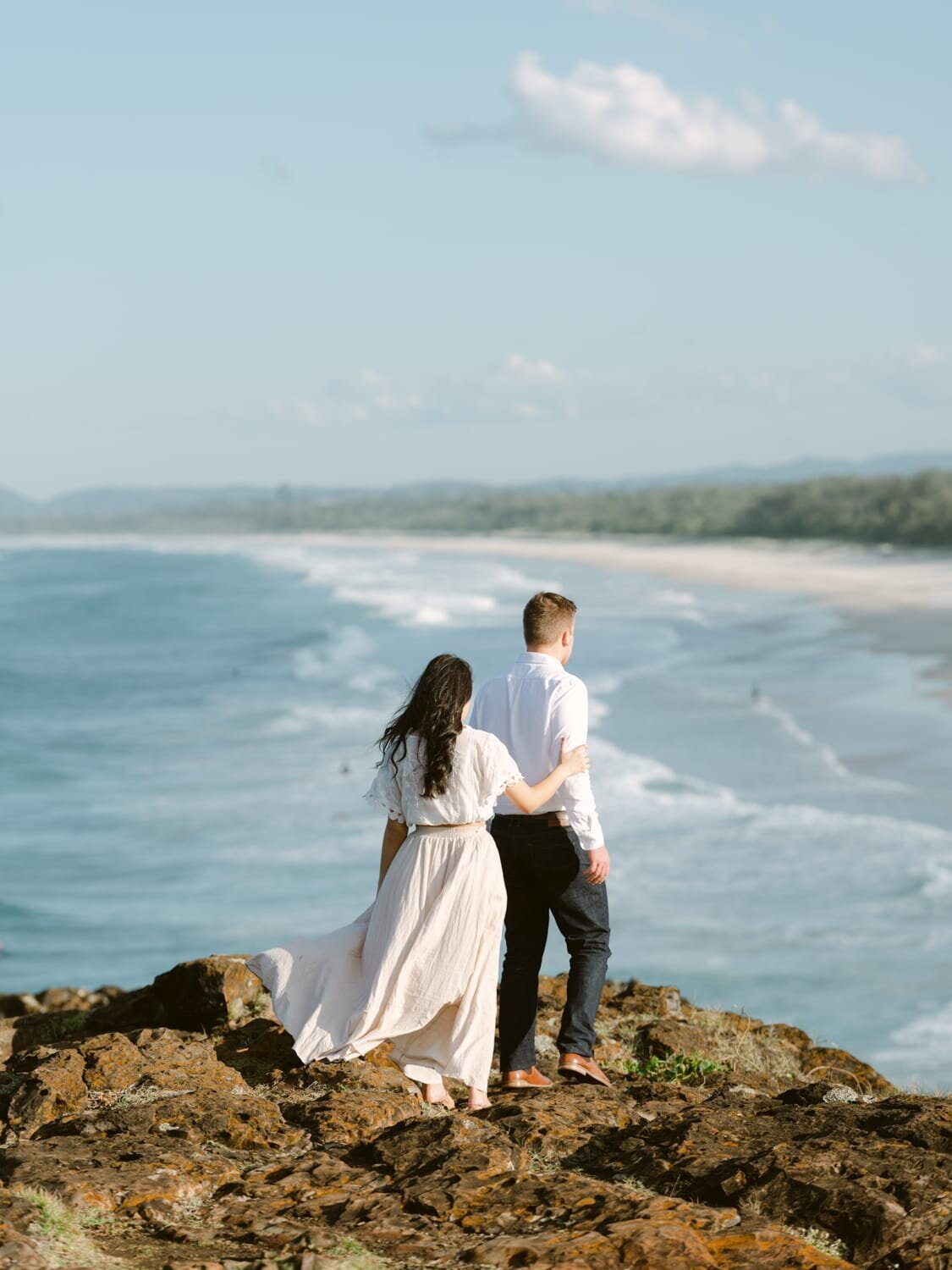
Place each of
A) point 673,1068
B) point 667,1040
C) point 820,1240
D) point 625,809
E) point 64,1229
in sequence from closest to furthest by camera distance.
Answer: point 64,1229 < point 820,1240 < point 673,1068 < point 667,1040 < point 625,809

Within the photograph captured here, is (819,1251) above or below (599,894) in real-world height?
below

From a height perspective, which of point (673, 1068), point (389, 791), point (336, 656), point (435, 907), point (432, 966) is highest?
point (389, 791)

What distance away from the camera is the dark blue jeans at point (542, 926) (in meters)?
5.41

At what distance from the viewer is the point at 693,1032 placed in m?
6.68

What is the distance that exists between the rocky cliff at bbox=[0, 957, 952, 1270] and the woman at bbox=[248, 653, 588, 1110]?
0.60ft

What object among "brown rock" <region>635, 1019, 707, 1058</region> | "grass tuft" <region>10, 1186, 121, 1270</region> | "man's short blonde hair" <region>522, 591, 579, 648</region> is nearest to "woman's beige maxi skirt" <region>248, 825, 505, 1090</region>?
"man's short blonde hair" <region>522, 591, 579, 648</region>

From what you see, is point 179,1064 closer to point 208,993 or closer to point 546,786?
point 208,993

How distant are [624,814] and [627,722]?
24.1 ft

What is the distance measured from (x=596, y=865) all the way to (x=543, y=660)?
753 mm

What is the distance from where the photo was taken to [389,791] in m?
5.20

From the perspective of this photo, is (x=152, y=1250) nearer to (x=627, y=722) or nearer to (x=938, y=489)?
(x=627, y=722)

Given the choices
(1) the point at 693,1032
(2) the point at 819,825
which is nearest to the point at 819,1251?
(1) the point at 693,1032

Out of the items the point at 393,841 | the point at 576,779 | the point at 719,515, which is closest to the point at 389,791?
the point at 393,841

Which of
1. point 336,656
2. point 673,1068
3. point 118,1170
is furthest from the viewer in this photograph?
point 336,656
